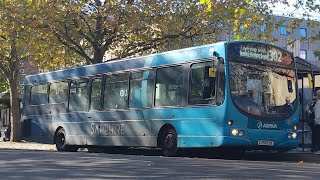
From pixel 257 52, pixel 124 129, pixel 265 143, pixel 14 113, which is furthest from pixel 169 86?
pixel 14 113

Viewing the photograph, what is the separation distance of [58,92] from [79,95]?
5.33 feet

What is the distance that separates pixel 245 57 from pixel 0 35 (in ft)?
41.1

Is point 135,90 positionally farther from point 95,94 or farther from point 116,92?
point 95,94

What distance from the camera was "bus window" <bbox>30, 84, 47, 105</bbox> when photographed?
67.1ft

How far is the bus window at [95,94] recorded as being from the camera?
17438 mm

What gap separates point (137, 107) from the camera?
51.4 feet

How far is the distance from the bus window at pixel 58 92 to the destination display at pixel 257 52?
26.3 ft

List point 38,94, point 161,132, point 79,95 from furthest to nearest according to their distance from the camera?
point 38,94 → point 79,95 → point 161,132

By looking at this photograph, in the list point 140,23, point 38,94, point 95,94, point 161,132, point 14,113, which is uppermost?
point 140,23

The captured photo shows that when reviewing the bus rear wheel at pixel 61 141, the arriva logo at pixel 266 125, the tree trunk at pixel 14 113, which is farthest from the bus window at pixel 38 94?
the tree trunk at pixel 14 113

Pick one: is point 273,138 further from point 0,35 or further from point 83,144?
point 0,35

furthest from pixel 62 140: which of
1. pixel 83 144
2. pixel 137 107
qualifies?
pixel 137 107

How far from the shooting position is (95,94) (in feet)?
57.7

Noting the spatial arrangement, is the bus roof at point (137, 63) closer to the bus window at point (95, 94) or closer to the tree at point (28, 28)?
the bus window at point (95, 94)
